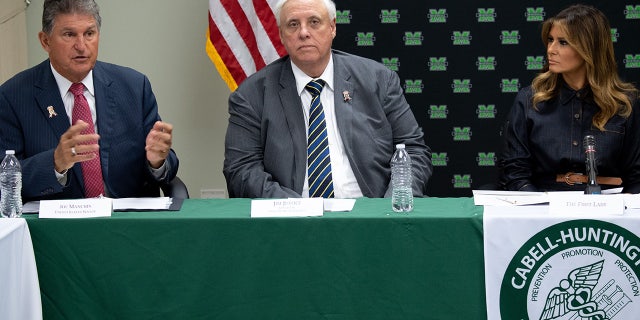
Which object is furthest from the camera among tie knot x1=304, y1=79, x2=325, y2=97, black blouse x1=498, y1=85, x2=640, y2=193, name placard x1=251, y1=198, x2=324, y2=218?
black blouse x1=498, y1=85, x2=640, y2=193

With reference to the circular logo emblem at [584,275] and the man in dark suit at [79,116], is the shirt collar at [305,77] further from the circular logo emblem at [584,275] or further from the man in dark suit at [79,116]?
the circular logo emblem at [584,275]

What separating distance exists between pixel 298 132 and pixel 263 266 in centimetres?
105

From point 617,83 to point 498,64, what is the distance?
1.59m

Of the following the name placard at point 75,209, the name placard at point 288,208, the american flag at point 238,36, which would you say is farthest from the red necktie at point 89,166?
the american flag at point 238,36

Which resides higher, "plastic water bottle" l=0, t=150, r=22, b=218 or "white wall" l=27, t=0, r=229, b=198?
"white wall" l=27, t=0, r=229, b=198

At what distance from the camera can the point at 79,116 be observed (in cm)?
362

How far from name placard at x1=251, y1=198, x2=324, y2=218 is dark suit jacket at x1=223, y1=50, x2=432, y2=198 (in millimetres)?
723

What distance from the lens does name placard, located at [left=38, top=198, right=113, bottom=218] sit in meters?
2.86

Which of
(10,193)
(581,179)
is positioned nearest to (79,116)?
(10,193)

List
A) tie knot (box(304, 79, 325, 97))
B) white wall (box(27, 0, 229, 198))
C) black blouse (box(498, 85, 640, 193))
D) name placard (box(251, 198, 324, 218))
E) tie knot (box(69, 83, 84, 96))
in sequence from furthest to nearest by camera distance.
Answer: white wall (box(27, 0, 229, 198))
black blouse (box(498, 85, 640, 193))
tie knot (box(304, 79, 325, 97))
tie knot (box(69, 83, 84, 96))
name placard (box(251, 198, 324, 218))

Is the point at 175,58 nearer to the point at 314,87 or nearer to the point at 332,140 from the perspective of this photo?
the point at 314,87

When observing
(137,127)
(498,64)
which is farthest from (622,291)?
(498,64)

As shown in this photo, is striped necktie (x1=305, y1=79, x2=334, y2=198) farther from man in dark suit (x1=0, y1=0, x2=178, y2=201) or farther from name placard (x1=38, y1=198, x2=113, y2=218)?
name placard (x1=38, y1=198, x2=113, y2=218)

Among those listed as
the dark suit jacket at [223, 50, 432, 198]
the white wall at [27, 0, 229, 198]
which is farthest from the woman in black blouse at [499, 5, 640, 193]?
the white wall at [27, 0, 229, 198]
